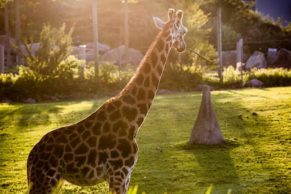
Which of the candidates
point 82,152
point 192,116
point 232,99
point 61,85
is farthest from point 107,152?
point 61,85

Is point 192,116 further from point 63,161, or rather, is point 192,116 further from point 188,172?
point 63,161

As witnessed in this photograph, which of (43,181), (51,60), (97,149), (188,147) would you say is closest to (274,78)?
(51,60)

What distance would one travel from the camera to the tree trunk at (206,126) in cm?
1515

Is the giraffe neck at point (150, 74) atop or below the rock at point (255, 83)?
atop

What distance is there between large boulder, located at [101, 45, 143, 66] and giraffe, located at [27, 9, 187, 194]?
3958 centimetres

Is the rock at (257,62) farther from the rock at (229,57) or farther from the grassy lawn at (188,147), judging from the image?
the grassy lawn at (188,147)

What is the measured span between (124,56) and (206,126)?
34.1 m

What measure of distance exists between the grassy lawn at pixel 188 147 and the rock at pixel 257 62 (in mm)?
22571

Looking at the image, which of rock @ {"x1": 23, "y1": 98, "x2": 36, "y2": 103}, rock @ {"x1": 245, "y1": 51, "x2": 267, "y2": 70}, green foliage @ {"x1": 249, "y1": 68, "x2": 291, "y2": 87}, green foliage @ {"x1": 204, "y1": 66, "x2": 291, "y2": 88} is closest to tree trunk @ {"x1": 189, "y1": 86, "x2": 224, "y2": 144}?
rock @ {"x1": 23, "y1": 98, "x2": 36, "y2": 103}

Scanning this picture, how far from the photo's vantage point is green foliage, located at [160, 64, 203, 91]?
107 feet

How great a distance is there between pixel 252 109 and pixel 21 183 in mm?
11137

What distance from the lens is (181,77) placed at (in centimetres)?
3309

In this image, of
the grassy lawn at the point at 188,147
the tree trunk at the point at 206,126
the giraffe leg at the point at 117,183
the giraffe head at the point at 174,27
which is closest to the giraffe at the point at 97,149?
the giraffe leg at the point at 117,183

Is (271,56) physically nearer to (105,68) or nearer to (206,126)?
(105,68)
